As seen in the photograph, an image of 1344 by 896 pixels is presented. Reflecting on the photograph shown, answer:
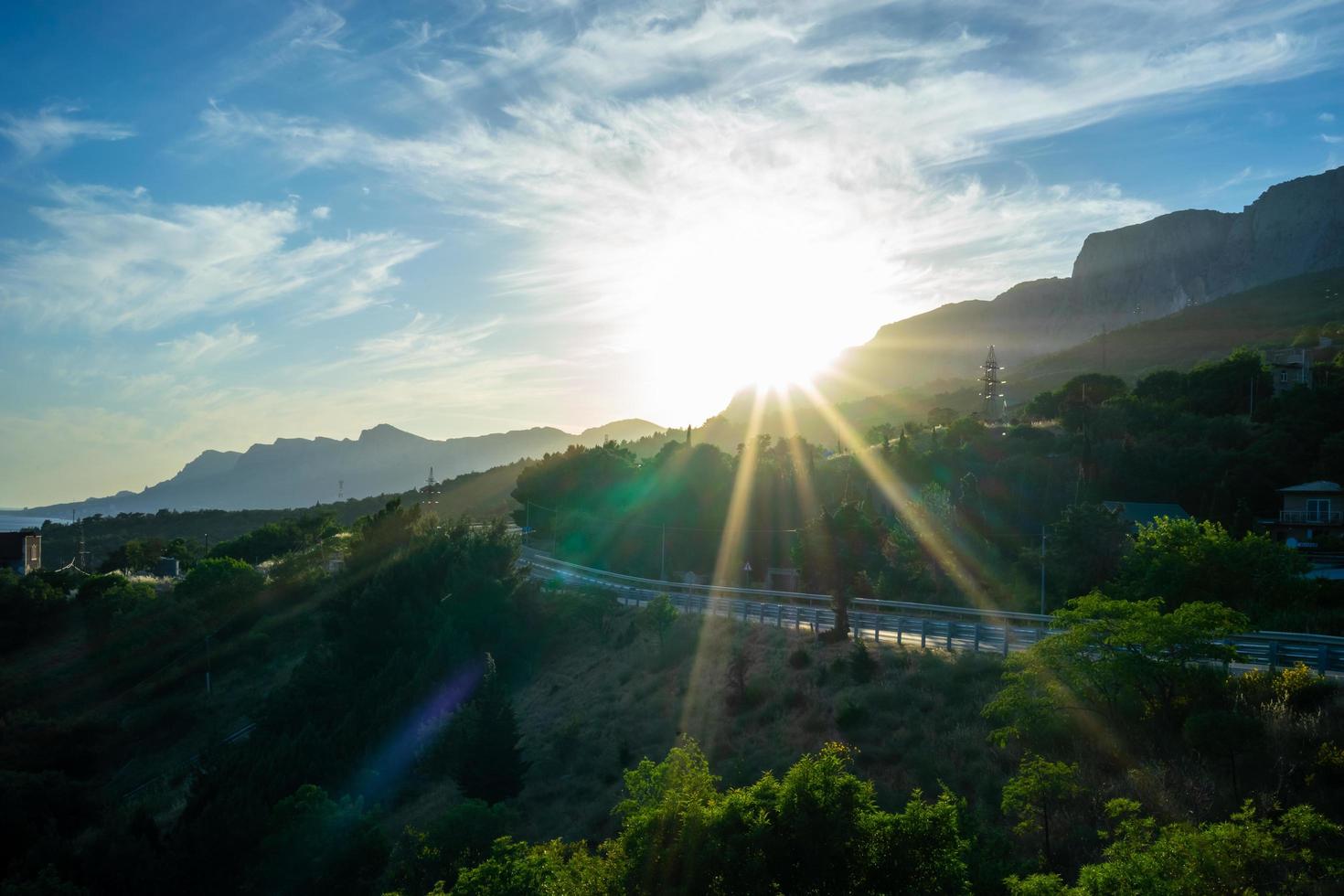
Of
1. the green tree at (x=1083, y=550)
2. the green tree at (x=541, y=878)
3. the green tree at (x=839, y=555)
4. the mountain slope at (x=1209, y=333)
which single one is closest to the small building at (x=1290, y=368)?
the mountain slope at (x=1209, y=333)

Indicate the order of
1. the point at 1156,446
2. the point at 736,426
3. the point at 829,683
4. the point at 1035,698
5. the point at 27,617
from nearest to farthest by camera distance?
the point at 1035,698
the point at 829,683
the point at 27,617
the point at 1156,446
the point at 736,426

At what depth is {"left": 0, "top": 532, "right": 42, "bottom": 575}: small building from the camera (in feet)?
249

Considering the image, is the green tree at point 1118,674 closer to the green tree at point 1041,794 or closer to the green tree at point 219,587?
the green tree at point 1041,794

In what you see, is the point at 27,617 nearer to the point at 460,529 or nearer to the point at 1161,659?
the point at 460,529

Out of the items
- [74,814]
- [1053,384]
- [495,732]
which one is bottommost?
[74,814]

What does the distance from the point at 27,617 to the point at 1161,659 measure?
65916 mm

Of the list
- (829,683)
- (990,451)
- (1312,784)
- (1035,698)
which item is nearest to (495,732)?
(829,683)

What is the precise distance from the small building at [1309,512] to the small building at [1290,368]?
32872 millimetres

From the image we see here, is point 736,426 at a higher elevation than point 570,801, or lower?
higher

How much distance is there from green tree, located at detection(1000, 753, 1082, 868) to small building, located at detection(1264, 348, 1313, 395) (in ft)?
265

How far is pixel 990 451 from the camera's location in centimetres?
7294

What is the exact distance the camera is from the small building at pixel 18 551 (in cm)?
7575

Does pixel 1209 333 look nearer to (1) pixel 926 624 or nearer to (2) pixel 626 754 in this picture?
(1) pixel 926 624

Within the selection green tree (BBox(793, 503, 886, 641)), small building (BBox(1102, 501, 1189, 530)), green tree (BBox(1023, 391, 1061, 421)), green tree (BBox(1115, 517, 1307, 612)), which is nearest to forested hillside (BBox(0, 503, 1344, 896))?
green tree (BBox(793, 503, 886, 641))
